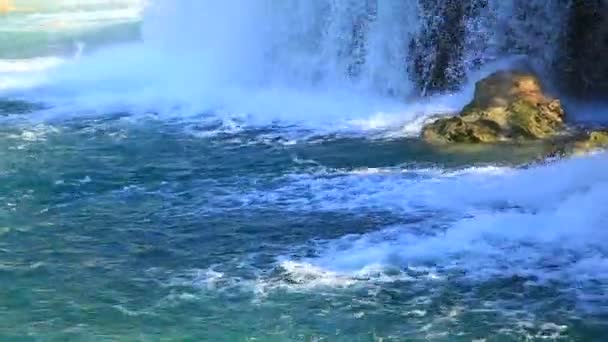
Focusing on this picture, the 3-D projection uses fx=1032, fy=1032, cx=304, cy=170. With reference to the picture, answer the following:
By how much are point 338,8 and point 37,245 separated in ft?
36.5

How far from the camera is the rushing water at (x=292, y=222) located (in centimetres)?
974

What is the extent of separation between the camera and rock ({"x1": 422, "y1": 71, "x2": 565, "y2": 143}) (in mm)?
15922

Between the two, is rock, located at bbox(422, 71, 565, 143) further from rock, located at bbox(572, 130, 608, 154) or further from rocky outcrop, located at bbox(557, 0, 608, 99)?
rocky outcrop, located at bbox(557, 0, 608, 99)

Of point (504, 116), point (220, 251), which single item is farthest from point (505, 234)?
point (504, 116)

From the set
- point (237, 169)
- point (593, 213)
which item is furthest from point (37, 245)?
point (593, 213)

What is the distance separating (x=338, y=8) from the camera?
21641 mm

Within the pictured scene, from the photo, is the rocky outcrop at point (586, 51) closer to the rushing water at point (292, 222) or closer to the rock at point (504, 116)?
the rock at point (504, 116)

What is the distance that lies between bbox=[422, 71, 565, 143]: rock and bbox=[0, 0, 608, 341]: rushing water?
533mm

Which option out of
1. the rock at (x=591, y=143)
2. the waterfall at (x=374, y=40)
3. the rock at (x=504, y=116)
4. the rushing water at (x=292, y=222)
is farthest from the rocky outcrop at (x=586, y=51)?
the rock at (x=591, y=143)

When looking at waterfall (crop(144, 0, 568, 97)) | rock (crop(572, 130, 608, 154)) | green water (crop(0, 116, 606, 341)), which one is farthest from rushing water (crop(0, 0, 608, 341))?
rock (crop(572, 130, 608, 154))

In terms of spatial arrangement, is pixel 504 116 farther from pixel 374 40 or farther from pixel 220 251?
pixel 220 251

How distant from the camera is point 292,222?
12.5 m

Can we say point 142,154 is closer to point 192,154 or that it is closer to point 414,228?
point 192,154

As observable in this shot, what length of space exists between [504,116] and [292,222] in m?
5.11
